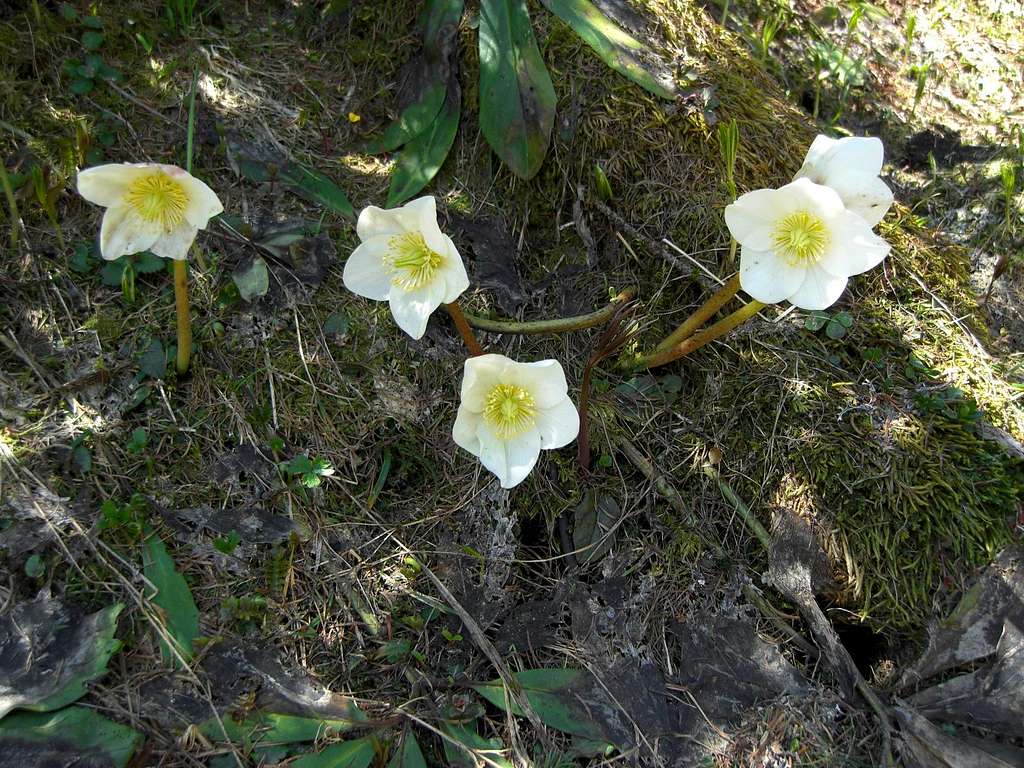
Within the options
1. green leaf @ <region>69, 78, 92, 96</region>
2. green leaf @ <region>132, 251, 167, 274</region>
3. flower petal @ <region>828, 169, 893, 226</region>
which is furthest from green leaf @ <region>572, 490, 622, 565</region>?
green leaf @ <region>69, 78, 92, 96</region>

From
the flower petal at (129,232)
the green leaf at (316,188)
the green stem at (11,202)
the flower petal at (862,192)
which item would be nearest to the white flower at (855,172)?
the flower petal at (862,192)

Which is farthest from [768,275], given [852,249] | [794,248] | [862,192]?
[862,192]

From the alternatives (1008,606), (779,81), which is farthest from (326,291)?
(1008,606)

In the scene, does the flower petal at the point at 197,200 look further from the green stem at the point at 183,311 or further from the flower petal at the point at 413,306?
the flower petal at the point at 413,306

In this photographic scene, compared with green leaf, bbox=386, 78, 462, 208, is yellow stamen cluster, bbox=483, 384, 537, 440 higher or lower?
lower

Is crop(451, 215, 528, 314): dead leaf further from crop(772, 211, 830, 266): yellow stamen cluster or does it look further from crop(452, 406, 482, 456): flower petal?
crop(772, 211, 830, 266): yellow stamen cluster

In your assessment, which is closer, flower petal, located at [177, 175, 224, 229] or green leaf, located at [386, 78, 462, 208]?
flower petal, located at [177, 175, 224, 229]

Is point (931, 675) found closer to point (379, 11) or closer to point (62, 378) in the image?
point (62, 378)
